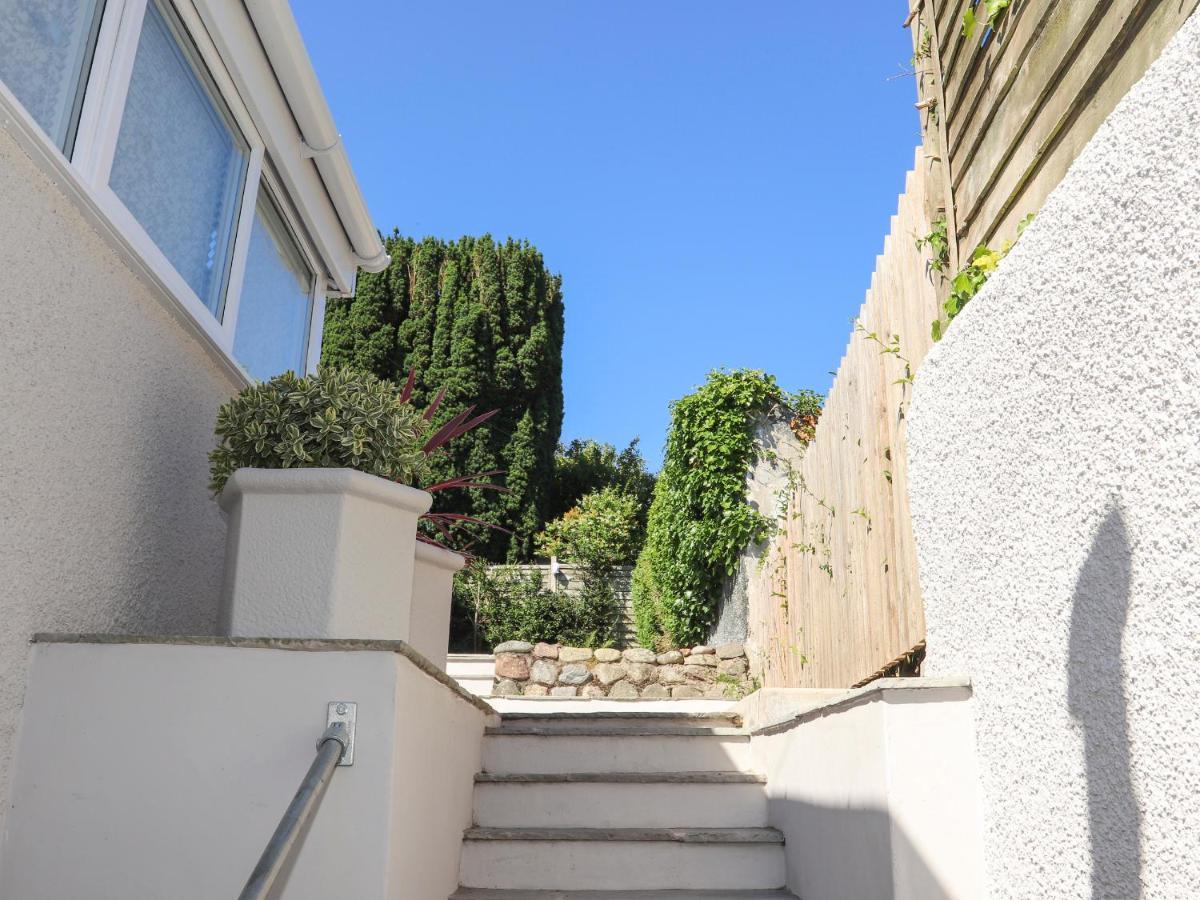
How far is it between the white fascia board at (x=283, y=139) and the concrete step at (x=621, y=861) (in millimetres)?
2852

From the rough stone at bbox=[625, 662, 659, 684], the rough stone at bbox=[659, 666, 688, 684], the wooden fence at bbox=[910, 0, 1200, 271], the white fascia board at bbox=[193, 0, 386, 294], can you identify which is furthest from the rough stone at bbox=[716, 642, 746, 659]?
the wooden fence at bbox=[910, 0, 1200, 271]

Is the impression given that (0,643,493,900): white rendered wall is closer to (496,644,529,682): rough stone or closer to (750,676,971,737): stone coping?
(750,676,971,737): stone coping

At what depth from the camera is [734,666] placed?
867 cm

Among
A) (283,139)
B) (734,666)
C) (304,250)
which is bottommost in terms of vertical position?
(734,666)

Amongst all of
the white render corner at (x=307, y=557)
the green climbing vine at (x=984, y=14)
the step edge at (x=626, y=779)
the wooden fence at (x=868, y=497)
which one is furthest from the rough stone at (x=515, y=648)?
the green climbing vine at (x=984, y=14)

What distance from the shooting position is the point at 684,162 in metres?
10.7

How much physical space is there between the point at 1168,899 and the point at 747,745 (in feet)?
8.44

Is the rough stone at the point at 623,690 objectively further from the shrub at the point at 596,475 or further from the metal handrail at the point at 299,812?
the shrub at the point at 596,475

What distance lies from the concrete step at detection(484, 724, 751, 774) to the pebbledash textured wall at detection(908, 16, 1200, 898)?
182 cm

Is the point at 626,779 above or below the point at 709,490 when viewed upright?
below

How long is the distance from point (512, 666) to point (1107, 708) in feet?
24.3

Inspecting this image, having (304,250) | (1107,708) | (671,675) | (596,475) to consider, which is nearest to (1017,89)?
(1107,708)

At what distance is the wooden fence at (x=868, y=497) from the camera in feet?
10.1

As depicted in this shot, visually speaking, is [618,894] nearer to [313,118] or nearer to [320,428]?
[320,428]
